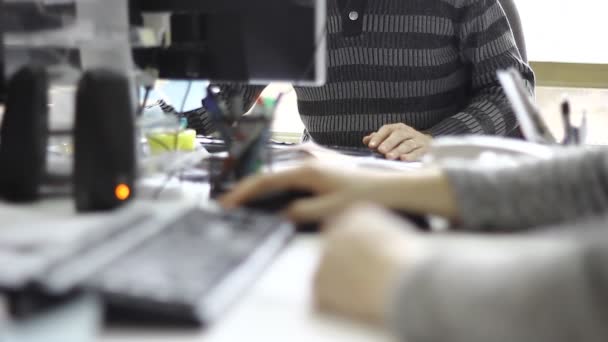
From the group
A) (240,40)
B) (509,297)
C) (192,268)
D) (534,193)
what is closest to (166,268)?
(192,268)

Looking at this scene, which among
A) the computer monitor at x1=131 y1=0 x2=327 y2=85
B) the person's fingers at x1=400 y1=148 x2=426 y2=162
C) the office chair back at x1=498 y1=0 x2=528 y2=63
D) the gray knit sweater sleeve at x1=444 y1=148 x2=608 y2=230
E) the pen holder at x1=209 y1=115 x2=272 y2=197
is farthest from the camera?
the office chair back at x1=498 y1=0 x2=528 y2=63

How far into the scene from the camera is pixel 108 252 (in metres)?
0.54

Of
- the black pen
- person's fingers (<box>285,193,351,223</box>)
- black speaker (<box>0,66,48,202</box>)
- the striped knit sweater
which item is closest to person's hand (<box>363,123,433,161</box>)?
the black pen

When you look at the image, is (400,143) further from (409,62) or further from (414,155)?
(409,62)

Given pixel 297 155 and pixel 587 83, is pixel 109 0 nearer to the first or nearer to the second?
pixel 297 155

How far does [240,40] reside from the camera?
37.5 inches

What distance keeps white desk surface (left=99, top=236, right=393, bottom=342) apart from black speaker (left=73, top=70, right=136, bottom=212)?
0.26 meters

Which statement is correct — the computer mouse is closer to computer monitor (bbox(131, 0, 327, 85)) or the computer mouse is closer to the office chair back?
computer monitor (bbox(131, 0, 327, 85))

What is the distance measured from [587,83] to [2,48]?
75.6 inches

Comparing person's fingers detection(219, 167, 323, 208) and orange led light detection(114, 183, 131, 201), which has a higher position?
person's fingers detection(219, 167, 323, 208)

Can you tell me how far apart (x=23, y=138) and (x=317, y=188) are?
1.31ft

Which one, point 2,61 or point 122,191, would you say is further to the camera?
point 2,61

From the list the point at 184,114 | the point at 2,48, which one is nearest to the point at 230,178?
the point at 2,48

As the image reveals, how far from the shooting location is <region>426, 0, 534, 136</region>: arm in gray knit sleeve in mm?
1479
